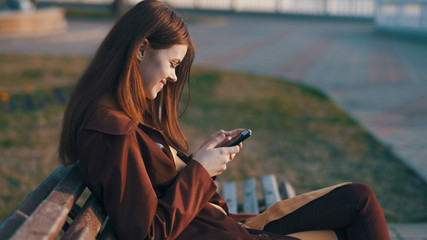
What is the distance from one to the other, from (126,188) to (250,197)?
173 centimetres

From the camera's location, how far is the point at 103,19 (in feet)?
76.2

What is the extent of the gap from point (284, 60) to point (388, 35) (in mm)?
8983

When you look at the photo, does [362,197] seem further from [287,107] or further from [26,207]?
[287,107]

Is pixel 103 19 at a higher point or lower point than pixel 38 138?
lower

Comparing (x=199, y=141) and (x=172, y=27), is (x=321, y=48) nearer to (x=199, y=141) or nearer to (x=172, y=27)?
(x=199, y=141)

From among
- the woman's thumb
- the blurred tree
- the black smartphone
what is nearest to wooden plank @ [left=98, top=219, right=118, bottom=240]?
the woman's thumb

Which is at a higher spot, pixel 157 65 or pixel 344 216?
pixel 157 65

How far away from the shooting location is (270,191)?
11.1ft

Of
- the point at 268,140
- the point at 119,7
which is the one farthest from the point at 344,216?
the point at 119,7

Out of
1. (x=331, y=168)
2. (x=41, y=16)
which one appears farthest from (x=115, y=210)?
(x=41, y=16)

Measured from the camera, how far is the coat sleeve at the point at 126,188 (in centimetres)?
172

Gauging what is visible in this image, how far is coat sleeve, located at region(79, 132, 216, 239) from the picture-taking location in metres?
1.72

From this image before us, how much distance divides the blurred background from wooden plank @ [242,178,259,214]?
98 centimetres

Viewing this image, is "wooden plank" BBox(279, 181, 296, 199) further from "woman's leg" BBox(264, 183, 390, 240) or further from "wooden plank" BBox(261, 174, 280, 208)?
"woman's leg" BBox(264, 183, 390, 240)
